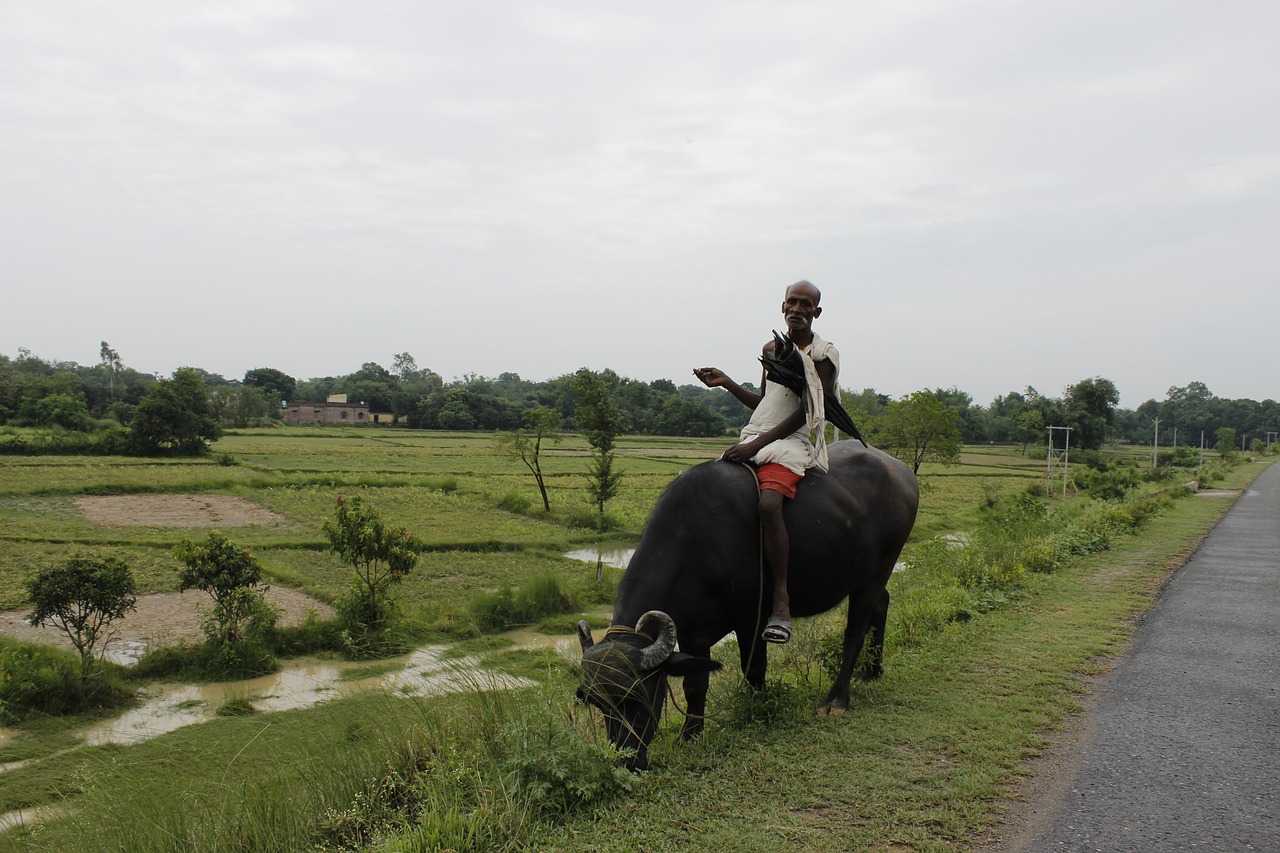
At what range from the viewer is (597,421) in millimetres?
21656

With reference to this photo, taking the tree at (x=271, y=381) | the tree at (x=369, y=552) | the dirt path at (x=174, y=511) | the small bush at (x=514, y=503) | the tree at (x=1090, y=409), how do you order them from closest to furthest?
the tree at (x=369, y=552), the dirt path at (x=174, y=511), the small bush at (x=514, y=503), the tree at (x=1090, y=409), the tree at (x=271, y=381)

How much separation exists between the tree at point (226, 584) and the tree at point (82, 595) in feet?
2.56

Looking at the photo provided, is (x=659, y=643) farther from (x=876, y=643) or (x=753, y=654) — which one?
(x=876, y=643)

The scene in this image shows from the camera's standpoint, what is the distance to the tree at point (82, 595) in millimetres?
8906

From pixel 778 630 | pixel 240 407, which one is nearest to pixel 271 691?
pixel 778 630

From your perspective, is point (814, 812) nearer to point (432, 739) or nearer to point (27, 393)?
point (432, 739)

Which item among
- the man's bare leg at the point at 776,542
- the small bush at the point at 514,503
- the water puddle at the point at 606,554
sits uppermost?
the man's bare leg at the point at 776,542

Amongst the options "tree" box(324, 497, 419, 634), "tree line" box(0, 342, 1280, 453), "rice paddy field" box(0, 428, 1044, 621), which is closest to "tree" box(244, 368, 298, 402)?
"tree line" box(0, 342, 1280, 453)

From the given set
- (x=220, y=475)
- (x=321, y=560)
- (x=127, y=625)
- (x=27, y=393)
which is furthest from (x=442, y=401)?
(x=127, y=625)

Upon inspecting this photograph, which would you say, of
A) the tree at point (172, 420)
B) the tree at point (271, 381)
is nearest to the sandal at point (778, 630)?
the tree at point (172, 420)

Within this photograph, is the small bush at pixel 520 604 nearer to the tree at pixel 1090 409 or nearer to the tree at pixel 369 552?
the tree at pixel 369 552

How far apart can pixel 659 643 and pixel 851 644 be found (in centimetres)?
177

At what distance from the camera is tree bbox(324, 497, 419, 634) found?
11.2 meters

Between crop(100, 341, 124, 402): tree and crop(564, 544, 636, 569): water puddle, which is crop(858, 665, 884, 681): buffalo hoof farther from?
crop(100, 341, 124, 402): tree
